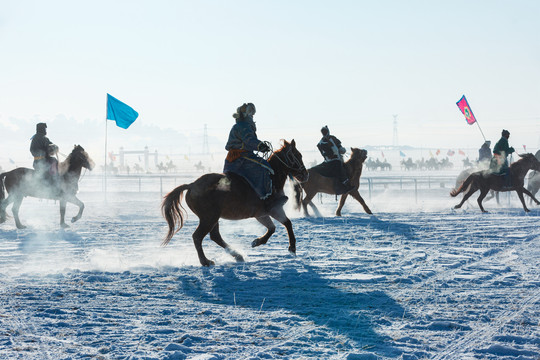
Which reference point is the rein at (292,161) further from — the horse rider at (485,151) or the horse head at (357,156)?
the horse rider at (485,151)

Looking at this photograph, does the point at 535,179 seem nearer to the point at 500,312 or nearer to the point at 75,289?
the point at 500,312

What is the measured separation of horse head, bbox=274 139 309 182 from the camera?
376 inches

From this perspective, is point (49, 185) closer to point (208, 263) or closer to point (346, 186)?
point (208, 263)

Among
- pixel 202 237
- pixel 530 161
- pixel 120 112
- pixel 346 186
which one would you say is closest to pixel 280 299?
pixel 202 237

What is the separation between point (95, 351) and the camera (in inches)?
179

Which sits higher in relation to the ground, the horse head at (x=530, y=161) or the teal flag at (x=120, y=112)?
the teal flag at (x=120, y=112)

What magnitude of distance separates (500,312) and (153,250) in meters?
6.82

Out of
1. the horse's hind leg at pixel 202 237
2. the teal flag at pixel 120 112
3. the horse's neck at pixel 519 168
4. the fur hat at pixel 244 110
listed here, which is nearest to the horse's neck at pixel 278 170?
the fur hat at pixel 244 110

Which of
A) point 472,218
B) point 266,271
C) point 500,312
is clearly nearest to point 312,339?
point 500,312

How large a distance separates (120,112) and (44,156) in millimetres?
8998

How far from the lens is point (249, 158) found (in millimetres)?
9055

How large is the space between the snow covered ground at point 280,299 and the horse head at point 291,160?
143 cm

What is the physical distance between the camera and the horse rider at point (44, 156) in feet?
48.6

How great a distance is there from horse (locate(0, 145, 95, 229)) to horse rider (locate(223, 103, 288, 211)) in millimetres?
7134
